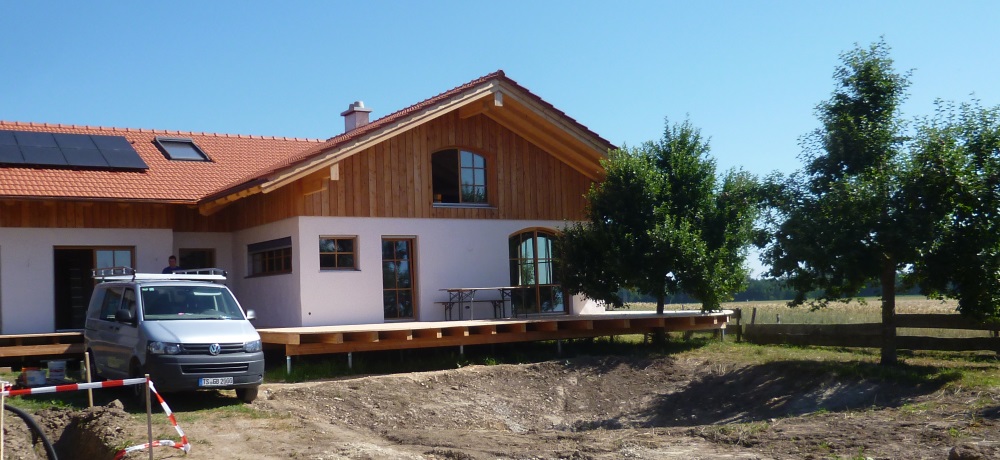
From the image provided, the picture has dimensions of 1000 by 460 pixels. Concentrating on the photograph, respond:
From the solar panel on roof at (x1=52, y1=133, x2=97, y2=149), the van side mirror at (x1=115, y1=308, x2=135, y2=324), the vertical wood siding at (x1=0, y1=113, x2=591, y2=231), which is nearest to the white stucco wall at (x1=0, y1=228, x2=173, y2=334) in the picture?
the vertical wood siding at (x1=0, y1=113, x2=591, y2=231)

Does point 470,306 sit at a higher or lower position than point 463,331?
higher

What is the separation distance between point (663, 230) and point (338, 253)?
21.6ft

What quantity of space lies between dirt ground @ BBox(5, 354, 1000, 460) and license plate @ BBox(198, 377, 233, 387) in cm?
43

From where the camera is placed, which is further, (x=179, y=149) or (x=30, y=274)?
(x=179, y=149)

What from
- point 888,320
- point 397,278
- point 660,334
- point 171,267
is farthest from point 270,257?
point 888,320

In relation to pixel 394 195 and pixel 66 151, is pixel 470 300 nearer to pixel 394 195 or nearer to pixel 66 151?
pixel 394 195

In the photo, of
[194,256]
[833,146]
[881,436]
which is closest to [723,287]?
[833,146]

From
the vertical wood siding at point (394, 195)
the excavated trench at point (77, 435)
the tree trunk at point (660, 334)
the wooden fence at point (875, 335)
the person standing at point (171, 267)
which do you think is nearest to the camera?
the excavated trench at point (77, 435)

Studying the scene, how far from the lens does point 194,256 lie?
21.2m

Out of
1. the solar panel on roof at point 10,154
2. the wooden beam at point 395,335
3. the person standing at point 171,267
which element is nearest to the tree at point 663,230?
the wooden beam at point 395,335

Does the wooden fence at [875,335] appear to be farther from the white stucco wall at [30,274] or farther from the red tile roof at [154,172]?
the white stucco wall at [30,274]

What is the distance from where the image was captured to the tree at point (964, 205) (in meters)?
14.2

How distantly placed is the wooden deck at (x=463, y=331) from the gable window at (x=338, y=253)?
1516mm

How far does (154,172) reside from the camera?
20.1 metres
